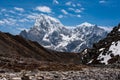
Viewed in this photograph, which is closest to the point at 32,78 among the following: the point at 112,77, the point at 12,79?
the point at 12,79

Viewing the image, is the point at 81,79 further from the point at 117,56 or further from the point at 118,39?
the point at 118,39

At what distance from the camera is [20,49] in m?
197

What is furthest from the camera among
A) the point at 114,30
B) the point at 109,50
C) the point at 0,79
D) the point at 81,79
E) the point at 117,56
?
the point at 114,30

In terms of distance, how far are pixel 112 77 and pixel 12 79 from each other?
23.0 metres

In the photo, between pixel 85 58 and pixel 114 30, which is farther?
pixel 114 30

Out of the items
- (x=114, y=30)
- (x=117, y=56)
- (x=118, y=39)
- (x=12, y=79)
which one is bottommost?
(x=12, y=79)

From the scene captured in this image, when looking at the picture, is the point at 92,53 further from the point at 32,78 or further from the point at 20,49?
the point at 32,78

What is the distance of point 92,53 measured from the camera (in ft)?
482

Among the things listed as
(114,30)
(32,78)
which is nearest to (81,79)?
(32,78)

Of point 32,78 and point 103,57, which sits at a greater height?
point 103,57

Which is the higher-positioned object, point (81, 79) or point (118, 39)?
point (118, 39)

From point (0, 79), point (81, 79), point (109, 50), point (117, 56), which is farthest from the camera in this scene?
point (109, 50)

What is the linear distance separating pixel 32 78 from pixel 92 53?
113m

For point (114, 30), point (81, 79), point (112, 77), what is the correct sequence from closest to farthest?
point (81, 79) < point (112, 77) < point (114, 30)
